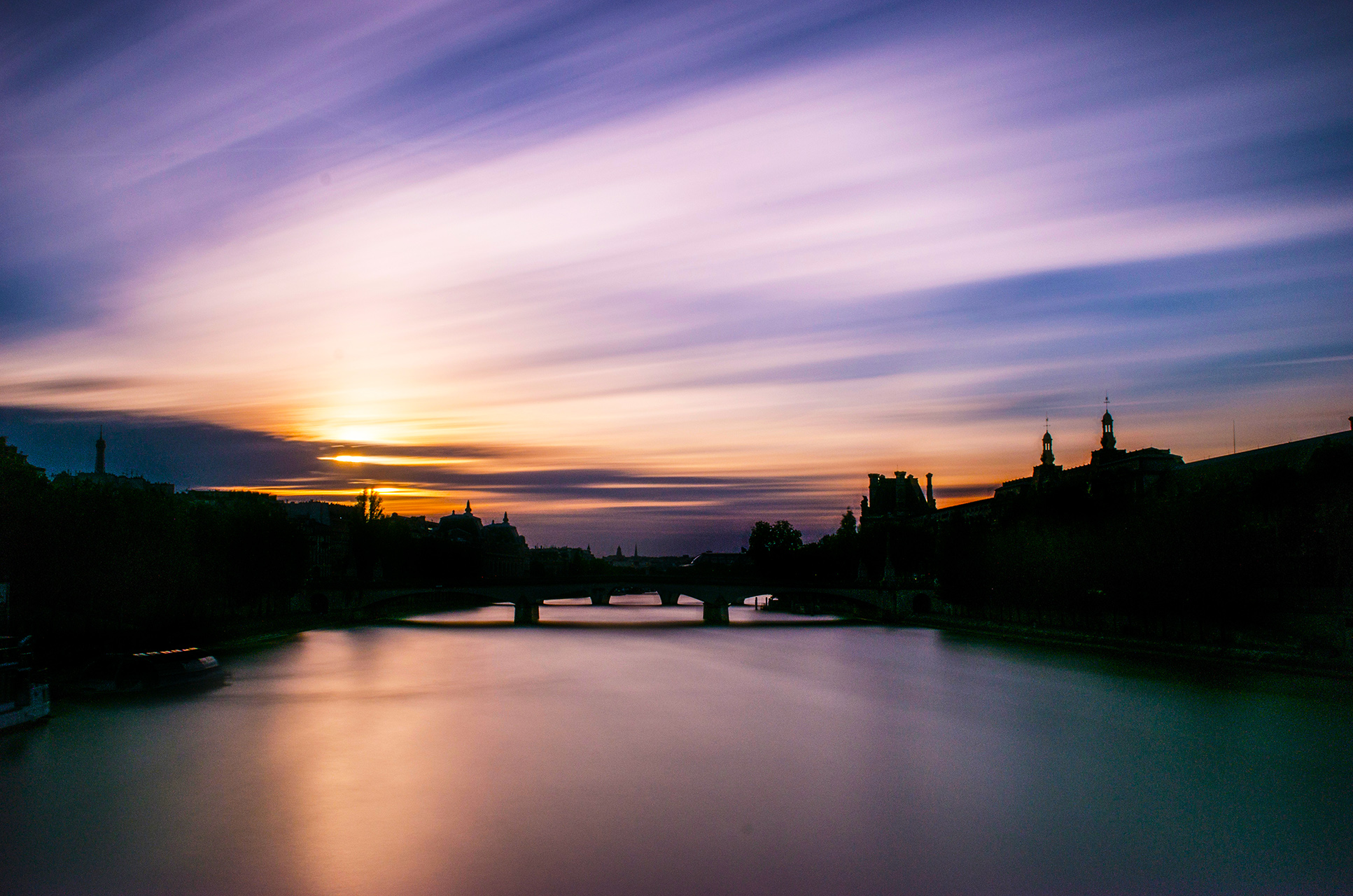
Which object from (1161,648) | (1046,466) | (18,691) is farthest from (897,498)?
(18,691)

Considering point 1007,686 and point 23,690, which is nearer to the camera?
point 23,690

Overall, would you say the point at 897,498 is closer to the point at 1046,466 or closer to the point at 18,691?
the point at 1046,466

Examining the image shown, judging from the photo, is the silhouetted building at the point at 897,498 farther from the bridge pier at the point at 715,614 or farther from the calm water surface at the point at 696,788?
the calm water surface at the point at 696,788

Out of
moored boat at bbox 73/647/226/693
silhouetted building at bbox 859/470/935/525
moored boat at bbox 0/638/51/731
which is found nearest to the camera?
moored boat at bbox 0/638/51/731

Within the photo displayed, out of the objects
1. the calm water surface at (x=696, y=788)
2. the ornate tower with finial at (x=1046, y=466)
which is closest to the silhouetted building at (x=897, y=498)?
the ornate tower with finial at (x=1046, y=466)

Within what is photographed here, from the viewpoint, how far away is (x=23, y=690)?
35.0 m

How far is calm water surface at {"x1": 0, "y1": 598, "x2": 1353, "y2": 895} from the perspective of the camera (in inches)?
798

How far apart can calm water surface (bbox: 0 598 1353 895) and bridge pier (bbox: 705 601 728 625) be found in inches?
1793

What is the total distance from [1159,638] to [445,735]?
40.5m

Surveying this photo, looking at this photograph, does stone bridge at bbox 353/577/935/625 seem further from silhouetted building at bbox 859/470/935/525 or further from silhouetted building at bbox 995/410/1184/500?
silhouetted building at bbox 859/470/935/525

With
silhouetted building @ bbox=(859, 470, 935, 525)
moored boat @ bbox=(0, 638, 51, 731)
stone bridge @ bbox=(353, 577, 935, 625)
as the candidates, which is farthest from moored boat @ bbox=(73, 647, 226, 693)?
silhouetted building @ bbox=(859, 470, 935, 525)

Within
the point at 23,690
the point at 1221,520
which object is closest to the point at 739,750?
the point at 23,690

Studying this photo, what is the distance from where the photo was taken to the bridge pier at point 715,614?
320ft

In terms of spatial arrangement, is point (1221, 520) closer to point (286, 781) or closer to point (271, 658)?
point (286, 781)
